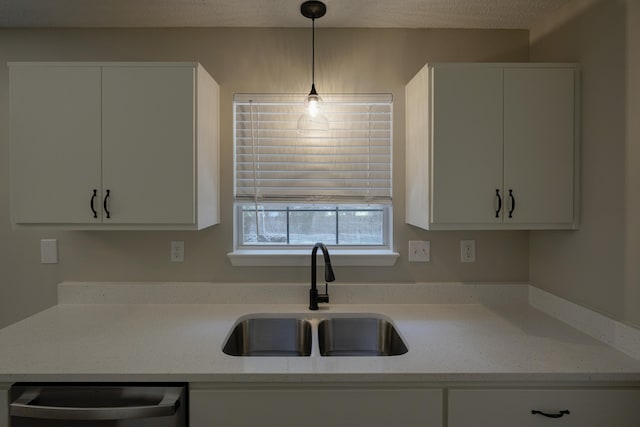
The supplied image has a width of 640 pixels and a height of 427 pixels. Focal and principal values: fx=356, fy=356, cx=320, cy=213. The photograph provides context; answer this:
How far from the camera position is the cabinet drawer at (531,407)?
1.22 m

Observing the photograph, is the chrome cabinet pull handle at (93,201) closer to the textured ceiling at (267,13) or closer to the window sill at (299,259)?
the window sill at (299,259)

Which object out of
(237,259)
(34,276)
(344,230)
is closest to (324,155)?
(344,230)

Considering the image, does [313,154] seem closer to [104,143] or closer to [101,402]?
[104,143]

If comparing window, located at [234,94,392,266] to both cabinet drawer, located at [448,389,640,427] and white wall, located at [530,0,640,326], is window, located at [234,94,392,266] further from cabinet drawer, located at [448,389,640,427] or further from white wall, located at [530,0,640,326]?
cabinet drawer, located at [448,389,640,427]

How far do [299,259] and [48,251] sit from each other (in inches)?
54.3

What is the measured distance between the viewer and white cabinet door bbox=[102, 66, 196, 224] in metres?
1.61

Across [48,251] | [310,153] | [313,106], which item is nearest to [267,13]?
[313,106]

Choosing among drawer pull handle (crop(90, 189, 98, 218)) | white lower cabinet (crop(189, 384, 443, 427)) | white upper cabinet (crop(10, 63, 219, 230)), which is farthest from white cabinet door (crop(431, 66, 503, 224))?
drawer pull handle (crop(90, 189, 98, 218))

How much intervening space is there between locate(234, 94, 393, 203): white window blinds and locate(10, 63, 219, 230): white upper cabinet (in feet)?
1.29

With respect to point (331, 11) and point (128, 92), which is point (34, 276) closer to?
point (128, 92)

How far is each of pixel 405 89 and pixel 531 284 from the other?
1278 mm

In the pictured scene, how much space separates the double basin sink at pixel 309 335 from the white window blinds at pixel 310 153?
0.65 metres

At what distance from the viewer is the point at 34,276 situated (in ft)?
6.46

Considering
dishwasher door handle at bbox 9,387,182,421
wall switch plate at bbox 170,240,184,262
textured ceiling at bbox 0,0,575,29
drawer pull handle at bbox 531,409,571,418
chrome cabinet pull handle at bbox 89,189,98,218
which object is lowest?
drawer pull handle at bbox 531,409,571,418
